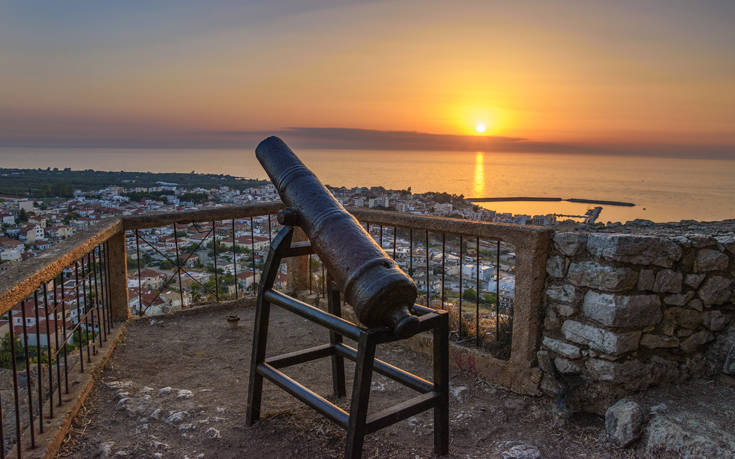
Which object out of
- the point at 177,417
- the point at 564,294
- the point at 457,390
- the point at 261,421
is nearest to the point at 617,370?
the point at 564,294

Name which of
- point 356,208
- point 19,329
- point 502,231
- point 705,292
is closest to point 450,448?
point 502,231

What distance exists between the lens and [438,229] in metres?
4.27

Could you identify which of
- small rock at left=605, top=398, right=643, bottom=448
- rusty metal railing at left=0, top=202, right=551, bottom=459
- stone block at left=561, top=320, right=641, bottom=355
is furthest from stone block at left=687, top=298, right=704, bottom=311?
rusty metal railing at left=0, top=202, right=551, bottom=459

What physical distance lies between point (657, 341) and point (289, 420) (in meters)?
2.72

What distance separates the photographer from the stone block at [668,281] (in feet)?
11.4

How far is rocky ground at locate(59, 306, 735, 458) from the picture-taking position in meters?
3.13

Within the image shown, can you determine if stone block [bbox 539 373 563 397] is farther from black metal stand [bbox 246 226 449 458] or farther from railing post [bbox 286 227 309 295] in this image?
railing post [bbox 286 227 309 295]

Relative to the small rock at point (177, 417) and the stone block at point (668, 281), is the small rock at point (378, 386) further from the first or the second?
the stone block at point (668, 281)

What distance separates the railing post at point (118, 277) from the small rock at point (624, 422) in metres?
4.71

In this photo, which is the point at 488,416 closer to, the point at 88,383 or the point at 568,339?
the point at 568,339

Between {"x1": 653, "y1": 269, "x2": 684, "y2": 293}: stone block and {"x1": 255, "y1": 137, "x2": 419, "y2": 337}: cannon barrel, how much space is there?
2.00 meters

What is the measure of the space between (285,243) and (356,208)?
2071 mm

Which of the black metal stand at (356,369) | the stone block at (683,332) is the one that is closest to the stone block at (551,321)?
the stone block at (683,332)

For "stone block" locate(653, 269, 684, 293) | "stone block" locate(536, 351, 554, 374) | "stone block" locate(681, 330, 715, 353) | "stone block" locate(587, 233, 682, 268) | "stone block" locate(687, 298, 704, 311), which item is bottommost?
"stone block" locate(536, 351, 554, 374)
